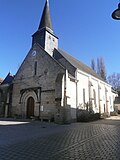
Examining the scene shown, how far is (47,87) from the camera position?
20391mm

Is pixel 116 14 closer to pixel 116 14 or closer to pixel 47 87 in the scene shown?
pixel 116 14

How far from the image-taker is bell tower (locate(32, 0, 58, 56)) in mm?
24812

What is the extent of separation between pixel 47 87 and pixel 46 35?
9484mm

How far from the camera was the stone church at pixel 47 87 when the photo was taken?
725 inches

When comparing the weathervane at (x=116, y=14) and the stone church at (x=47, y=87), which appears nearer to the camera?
the weathervane at (x=116, y=14)

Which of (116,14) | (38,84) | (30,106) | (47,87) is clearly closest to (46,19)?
(38,84)

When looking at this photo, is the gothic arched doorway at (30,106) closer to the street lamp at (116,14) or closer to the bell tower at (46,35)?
the bell tower at (46,35)

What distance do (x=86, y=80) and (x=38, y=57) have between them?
8577 mm

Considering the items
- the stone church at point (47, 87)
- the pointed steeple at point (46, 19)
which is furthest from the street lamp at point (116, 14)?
the pointed steeple at point (46, 19)

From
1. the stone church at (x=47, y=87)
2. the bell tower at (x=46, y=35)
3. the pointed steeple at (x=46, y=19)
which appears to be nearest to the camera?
the stone church at (x=47, y=87)

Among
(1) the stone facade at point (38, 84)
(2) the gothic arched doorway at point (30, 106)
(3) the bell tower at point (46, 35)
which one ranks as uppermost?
(3) the bell tower at point (46, 35)

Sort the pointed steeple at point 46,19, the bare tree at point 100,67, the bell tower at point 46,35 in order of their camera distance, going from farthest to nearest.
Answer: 1. the bare tree at point 100,67
2. the pointed steeple at point 46,19
3. the bell tower at point 46,35

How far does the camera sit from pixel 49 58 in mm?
21391

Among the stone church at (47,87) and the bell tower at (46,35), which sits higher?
the bell tower at (46,35)
